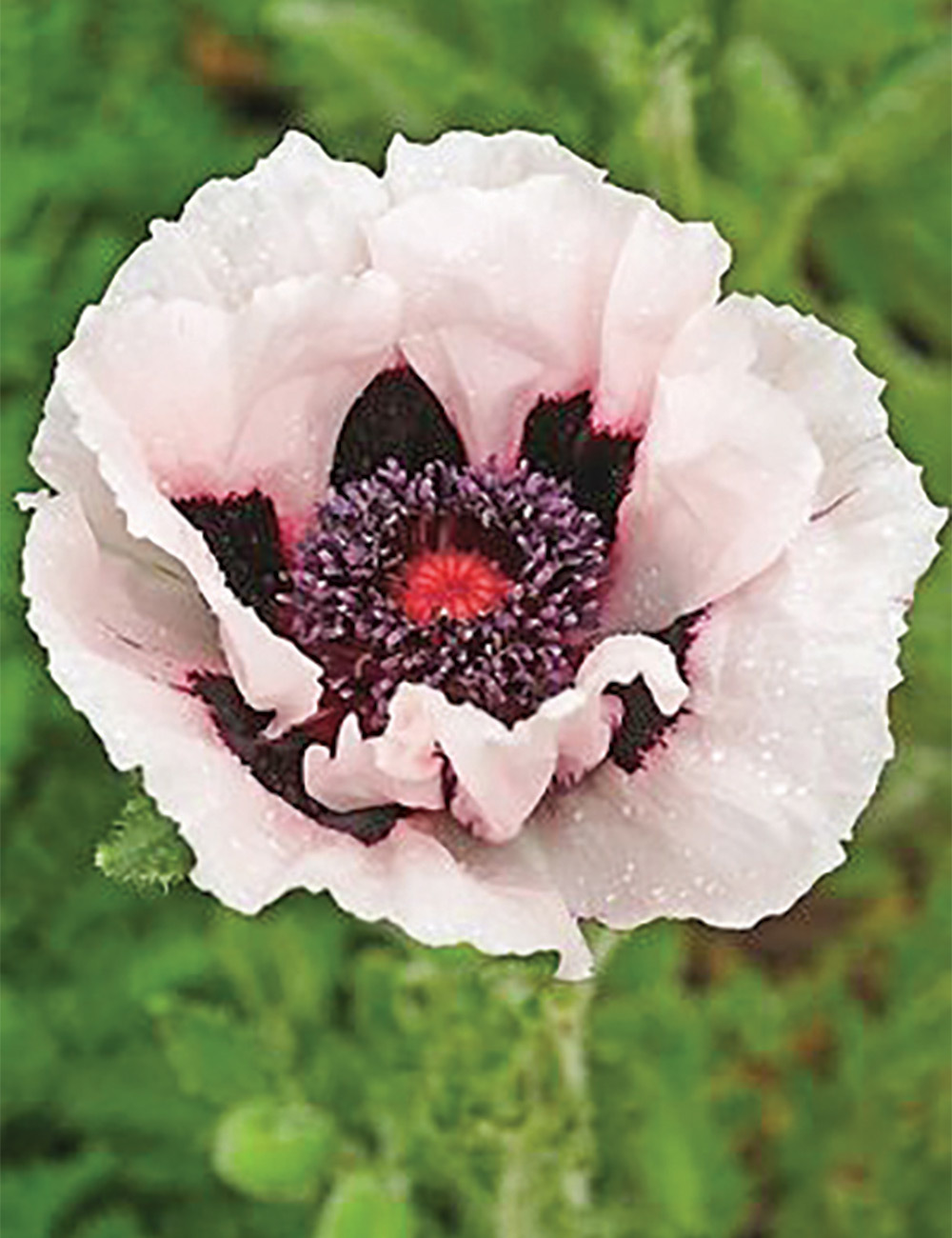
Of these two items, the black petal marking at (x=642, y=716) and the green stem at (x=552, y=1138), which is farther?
the green stem at (x=552, y=1138)

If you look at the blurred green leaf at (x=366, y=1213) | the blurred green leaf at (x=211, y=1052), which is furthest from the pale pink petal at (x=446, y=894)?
the blurred green leaf at (x=211, y=1052)

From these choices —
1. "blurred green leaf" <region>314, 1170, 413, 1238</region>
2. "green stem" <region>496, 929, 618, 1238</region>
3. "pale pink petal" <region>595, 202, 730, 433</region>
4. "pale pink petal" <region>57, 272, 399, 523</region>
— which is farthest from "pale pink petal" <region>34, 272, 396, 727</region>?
"blurred green leaf" <region>314, 1170, 413, 1238</region>

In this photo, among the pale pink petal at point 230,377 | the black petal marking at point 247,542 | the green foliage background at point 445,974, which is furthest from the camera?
the green foliage background at point 445,974

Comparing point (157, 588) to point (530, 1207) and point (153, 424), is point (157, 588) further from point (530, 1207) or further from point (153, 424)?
point (530, 1207)

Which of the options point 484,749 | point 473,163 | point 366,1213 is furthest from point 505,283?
point 366,1213

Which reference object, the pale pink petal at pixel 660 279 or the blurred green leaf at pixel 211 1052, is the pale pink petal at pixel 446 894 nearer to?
the pale pink petal at pixel 660 279

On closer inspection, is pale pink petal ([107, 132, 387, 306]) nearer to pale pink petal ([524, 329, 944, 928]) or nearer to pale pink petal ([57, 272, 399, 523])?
pale pink petal ([57, 272, 399, 523])

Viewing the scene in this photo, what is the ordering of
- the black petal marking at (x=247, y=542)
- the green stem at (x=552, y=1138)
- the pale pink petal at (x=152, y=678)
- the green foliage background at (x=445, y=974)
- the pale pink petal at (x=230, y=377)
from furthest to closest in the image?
the green foliage background at (x=445, y=974), the green stem at (x=552, y=1138), the black petal marking at (x=247, y=542), the pale pink petal at (x=230, y=377), the pale pink petal at (x=152, y=678)
